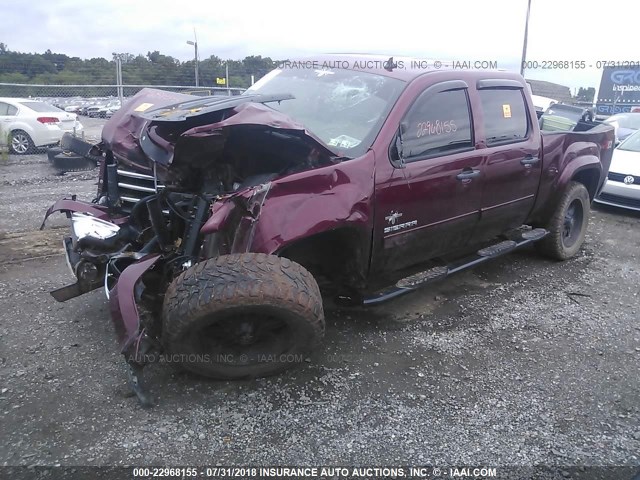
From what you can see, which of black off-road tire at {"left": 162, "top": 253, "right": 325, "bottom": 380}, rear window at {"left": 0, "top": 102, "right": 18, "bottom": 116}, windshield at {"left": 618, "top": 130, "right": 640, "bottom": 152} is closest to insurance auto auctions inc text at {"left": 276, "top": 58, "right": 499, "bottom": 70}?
black off-road tire at {"left": 162, "top": 253, "right": 325, "bottom": 380}

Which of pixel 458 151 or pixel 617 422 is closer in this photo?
pixel 617 422

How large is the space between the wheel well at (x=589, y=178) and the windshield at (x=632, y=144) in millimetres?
3666

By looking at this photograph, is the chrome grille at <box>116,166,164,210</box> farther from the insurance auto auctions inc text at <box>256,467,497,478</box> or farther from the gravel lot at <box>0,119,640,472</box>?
the insurance auto auctions inc text at <box>256,467,497,478</box>

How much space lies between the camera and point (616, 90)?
29750 mm

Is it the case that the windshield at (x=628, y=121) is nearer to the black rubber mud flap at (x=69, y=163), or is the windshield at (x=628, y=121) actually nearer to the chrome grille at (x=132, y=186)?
the black rubber mud flap at (x=69, y=163)

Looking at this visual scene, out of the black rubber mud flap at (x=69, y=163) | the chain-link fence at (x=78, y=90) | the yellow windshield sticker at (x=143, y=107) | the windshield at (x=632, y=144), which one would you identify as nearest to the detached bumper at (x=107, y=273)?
the yellow windshield sticker at (x=143, y=107)

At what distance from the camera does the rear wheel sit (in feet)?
40.4

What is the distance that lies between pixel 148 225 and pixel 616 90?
3299 cm

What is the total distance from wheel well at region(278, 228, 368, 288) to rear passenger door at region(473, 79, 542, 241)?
134 centimetres

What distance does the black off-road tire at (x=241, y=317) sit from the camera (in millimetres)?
2730

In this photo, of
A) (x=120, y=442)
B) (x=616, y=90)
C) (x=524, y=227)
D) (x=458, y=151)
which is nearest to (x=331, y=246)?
(x=458, y=151)

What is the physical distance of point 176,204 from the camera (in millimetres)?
3555

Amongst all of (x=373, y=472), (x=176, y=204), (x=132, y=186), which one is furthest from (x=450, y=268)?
(x=132, y=186)

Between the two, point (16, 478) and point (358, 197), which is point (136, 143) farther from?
point (16, 478)
